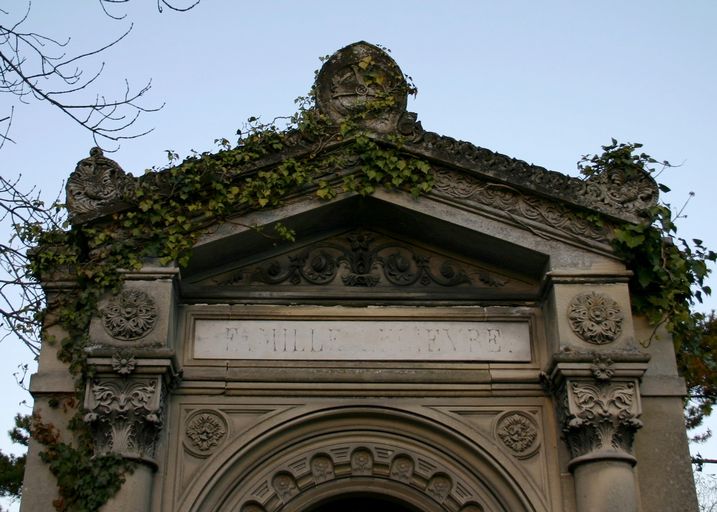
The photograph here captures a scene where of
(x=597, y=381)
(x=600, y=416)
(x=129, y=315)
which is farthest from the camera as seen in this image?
(x=129, y=315)

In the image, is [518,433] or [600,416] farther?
[518,433]

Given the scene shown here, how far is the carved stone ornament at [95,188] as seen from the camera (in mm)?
10039

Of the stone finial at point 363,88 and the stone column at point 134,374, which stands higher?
the stone finial at point 363,88

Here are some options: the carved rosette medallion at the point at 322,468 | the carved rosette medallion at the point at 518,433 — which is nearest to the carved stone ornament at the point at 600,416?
the carved rosette medallion at the point at 518,433

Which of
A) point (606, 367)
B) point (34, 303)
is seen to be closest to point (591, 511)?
point (606, 367)

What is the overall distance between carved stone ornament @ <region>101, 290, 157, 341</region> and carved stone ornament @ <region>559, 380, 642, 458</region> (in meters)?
3.91

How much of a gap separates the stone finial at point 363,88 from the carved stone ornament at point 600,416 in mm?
3205

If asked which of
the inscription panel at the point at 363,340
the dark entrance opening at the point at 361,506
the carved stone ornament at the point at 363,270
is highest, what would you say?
the carved stone ornament at the point at 363,270

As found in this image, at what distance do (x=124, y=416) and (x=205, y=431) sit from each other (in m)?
0.88

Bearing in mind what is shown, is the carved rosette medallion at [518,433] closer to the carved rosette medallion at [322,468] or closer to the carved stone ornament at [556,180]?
the carved rosette medallion at [322,468]

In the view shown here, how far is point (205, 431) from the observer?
9820mm

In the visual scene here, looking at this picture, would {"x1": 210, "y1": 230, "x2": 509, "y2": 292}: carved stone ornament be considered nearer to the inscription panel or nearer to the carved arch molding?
the inscription panel

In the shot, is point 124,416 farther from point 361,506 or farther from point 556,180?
point 556,180

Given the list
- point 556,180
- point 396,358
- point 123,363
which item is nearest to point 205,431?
point 123,363
